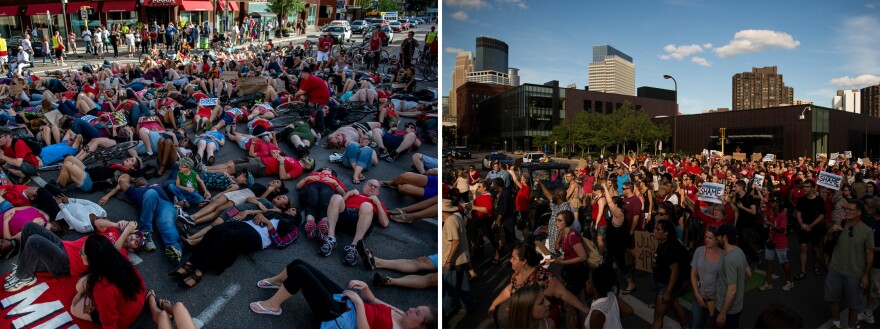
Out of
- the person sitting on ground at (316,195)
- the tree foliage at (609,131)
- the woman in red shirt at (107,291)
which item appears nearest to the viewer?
the woman in red shirt at (107,291)

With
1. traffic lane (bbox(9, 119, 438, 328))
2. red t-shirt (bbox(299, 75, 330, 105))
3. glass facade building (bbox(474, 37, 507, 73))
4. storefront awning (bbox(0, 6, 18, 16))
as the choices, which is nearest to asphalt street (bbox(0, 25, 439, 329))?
traffic lane (bbox(9, 119, 438, 328))

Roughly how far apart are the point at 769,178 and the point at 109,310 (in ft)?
12.1

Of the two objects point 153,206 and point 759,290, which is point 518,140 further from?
point 153,206

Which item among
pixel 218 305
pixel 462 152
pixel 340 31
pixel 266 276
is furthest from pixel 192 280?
pixel 340 31

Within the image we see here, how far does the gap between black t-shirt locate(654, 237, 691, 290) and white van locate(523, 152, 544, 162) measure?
2.99 feet

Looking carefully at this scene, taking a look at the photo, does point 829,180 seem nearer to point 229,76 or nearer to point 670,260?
point 670,260

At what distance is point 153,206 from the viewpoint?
3.52 meters

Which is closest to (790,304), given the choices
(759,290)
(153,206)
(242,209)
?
(759,290)

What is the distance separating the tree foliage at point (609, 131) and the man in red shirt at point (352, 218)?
1048 mm

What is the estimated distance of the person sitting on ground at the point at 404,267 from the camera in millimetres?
2982

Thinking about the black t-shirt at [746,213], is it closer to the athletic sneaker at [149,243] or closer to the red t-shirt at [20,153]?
the athletic sneaker at [149,243]

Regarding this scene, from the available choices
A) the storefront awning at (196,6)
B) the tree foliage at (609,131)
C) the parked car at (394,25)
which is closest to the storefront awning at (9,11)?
the storefront awning at (196,6)

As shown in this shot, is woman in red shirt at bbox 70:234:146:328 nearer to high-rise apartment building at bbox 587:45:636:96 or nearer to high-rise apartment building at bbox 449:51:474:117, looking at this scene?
high-rise apartment building at bbox 449:51:474:117

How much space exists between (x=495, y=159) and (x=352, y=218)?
92 cm
